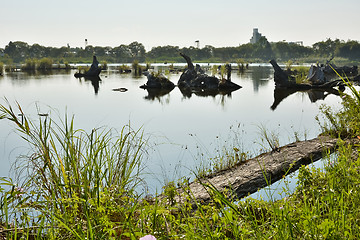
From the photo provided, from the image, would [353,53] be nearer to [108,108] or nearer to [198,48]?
[198,48]

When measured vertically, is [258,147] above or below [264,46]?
below

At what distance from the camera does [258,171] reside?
4445 millimetres

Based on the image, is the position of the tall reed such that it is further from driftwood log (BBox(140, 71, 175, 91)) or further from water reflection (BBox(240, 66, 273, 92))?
driftwood log (BBox(140, 71, 175, 91))

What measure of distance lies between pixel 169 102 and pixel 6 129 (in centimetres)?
590

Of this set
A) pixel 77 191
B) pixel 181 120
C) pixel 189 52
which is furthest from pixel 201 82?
pixel 189 52

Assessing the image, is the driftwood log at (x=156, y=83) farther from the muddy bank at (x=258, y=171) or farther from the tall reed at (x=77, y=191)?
the tall reed at (x=77, y=191)

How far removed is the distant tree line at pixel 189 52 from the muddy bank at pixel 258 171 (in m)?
69.8

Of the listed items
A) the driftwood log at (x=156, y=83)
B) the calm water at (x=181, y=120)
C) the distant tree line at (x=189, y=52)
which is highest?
the distant tree line at (x=189, y=52)

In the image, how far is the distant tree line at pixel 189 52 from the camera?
7712cm

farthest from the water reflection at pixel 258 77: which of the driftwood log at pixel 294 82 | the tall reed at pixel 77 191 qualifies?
the tall reed at pixel 77 191

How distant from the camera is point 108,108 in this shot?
10.6 meters

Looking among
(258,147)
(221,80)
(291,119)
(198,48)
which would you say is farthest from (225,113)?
(198,48)

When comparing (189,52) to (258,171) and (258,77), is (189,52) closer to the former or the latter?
(258,77)

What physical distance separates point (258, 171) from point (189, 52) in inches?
3107
